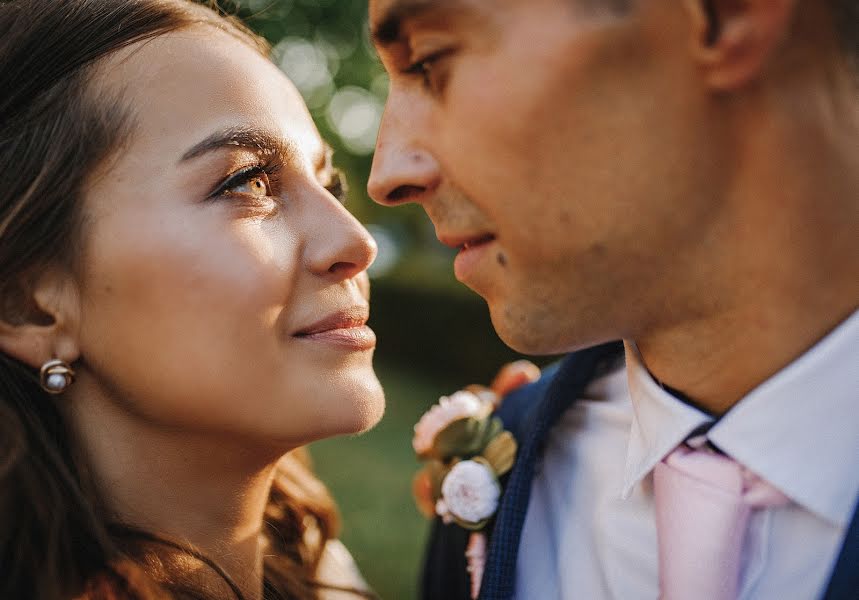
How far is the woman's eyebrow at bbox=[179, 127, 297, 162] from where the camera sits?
210cm

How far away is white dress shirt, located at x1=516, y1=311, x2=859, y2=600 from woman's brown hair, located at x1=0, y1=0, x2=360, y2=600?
39.7 inches

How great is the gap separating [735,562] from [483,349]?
9.98 m

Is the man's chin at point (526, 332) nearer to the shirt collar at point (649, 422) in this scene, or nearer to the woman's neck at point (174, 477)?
the shirt collar at point (649, 422)

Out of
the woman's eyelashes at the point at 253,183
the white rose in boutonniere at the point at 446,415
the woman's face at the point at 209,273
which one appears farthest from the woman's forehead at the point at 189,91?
the white rose in boutonniere at the point at 446,415

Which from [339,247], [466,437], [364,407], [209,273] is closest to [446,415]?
[466,437]

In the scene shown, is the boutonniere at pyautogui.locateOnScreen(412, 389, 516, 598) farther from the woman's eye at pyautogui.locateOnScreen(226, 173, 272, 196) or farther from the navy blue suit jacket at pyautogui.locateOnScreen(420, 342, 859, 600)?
the woman's eye at pyautogui.locateOnScreen(226, 173, 272, 196)

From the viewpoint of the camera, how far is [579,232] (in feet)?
5.81

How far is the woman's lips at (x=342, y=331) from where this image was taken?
2.19 metres

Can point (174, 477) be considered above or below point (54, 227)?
below

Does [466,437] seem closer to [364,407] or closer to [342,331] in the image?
[364,407]

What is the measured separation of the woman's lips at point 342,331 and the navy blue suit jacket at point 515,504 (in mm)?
601

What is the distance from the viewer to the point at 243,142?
2158mm

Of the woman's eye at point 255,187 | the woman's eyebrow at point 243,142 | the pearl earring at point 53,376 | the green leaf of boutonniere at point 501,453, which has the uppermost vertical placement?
the woman's eyebrow at point 243,142

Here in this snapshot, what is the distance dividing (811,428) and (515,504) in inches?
34.5
